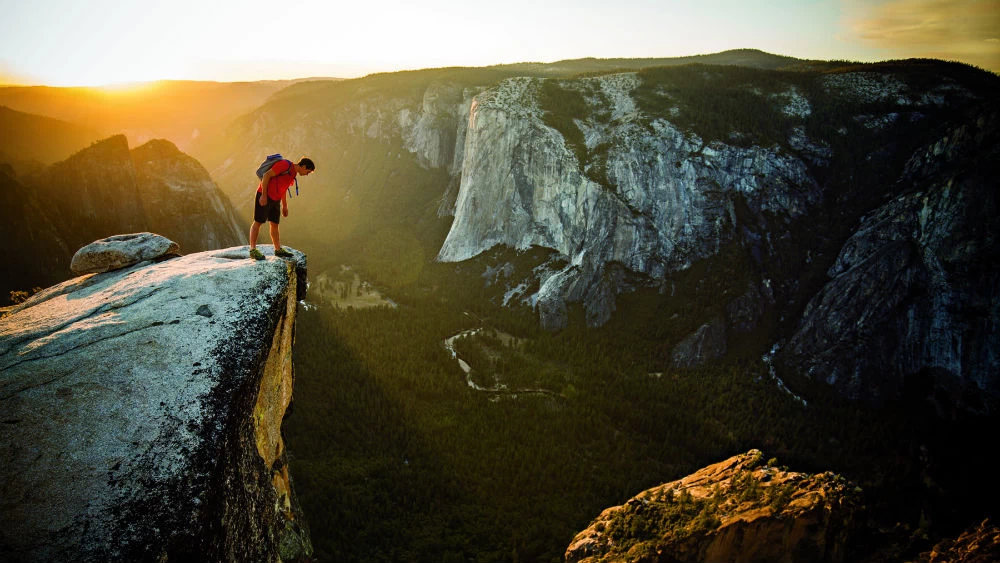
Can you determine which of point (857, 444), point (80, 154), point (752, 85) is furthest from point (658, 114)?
point (80, 154)

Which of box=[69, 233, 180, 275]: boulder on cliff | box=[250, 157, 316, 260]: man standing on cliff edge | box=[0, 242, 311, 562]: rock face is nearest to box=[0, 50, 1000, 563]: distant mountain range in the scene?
box=[69, 233, 180, 275]: boulder on cliff

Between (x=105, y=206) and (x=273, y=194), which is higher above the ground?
(x=273, y=194)

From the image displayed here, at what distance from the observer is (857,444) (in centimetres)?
3366

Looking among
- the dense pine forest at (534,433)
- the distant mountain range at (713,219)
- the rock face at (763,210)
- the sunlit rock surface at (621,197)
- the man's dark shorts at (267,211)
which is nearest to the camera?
the man's dark shorts at (267,211)

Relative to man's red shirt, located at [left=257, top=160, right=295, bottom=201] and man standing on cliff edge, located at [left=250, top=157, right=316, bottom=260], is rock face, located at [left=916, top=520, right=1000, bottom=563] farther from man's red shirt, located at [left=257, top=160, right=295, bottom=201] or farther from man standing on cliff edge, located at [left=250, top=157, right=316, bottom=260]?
man's red shirt, located at [left=257, top=160, right=295, bottom=201]

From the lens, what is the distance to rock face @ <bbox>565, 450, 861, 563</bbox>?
1411 centimetres

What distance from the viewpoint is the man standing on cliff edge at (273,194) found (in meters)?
12.6

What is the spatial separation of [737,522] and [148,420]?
625 inches

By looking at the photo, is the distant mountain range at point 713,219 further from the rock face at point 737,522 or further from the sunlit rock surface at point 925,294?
the rock face at point 737,522

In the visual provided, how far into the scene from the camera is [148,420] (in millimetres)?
7801

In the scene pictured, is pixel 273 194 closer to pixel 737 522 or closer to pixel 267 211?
pixel 267 211

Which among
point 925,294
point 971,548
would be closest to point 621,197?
point 925,294

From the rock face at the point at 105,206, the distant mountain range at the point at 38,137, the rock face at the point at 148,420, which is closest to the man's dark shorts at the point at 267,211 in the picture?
the rock face at the point at 148,420

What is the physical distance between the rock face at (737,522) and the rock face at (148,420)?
1193cm
